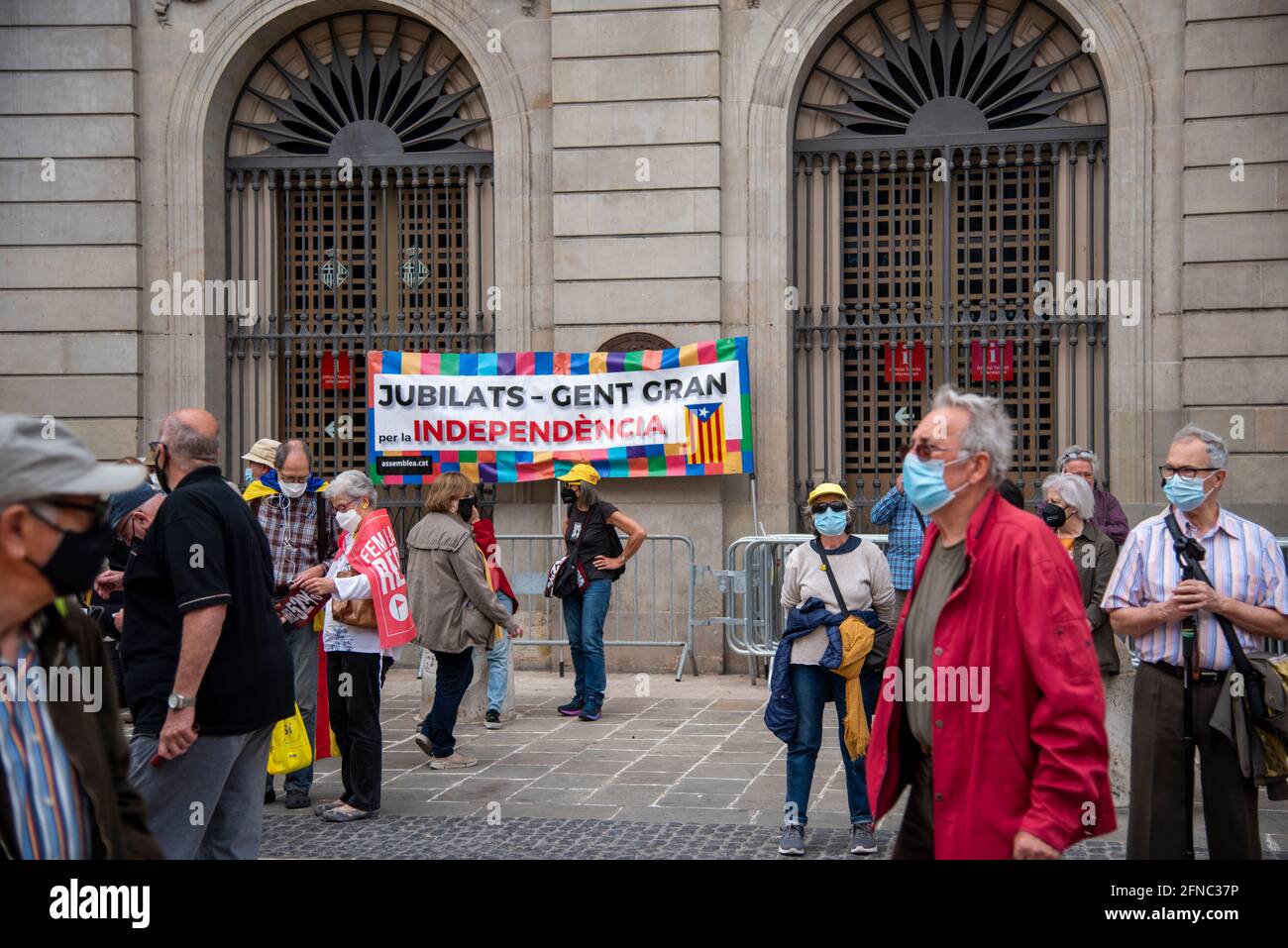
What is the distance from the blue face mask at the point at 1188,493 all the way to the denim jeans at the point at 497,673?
5993mm

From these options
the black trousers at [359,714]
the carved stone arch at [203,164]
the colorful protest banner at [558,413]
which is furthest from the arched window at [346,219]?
the black trousers at [359,714]

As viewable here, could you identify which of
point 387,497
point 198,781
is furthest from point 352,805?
point 387,497

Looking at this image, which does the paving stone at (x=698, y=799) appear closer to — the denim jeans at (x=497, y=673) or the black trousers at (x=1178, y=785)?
the denim jeans at (x=497, y=673)

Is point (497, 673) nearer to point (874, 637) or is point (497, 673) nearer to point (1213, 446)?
point (874, 637)

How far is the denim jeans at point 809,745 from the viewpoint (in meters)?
7.25

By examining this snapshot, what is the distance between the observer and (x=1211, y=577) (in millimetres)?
5637

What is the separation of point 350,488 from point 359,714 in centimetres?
130

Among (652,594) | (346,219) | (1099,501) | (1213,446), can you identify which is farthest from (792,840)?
(346,219)

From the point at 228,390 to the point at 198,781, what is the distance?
993 cm

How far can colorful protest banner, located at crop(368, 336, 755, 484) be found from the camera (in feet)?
43.4

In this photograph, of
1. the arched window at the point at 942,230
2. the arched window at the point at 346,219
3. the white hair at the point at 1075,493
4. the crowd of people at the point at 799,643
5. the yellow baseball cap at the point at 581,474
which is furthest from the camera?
the arched window at the point at 346,219

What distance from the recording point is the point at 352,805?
26.4 feet

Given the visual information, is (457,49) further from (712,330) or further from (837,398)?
(837,398)

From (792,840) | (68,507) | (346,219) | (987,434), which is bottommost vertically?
(792,840)
